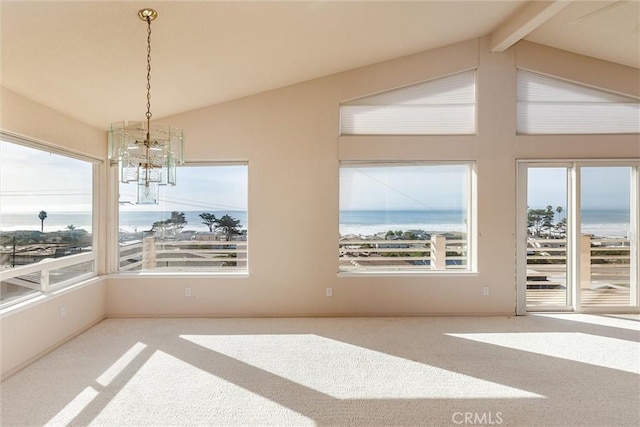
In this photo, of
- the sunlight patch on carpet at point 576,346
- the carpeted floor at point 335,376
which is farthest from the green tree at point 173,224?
the sunlight patch on carpet at point 576,346

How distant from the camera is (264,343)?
3453 mm

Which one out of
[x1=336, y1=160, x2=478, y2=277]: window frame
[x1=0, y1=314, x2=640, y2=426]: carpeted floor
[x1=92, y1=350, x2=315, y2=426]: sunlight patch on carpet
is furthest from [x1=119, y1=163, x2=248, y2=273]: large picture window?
[x1=92, y1=350, x2=315, y2=426]: sunlight patch on carpet

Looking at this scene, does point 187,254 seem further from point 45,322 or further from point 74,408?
point 74,408

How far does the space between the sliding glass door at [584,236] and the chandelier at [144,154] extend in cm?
445

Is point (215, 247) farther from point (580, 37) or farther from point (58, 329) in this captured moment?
point (580, 37)

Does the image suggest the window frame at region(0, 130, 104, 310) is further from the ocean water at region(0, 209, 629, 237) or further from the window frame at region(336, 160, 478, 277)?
the window frame at region(336, 160, 478, 277)

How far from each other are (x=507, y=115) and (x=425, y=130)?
1.10 meters

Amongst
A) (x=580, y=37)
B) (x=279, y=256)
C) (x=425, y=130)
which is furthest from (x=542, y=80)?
(x=279, y=256)

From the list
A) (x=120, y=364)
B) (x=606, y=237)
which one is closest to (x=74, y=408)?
(x=120, y=364)

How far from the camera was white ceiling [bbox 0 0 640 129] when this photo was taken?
235cm

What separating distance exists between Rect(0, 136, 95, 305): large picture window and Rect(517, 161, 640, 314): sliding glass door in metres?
5.70

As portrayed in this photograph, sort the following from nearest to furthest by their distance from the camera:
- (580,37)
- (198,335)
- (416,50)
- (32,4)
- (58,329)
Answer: (32,4) < (58,329) < (198,335) < (580,37) < (416,50)

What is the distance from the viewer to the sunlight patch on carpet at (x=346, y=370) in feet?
8.36

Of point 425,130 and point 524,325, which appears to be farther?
point 425,130
